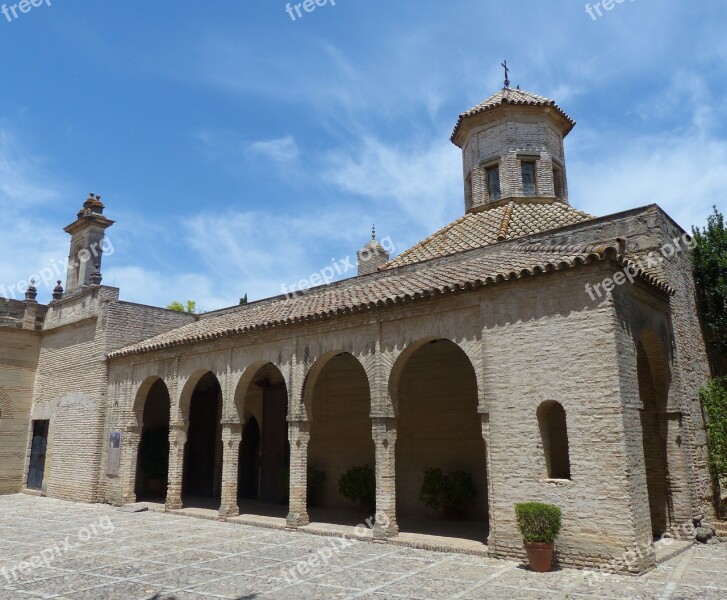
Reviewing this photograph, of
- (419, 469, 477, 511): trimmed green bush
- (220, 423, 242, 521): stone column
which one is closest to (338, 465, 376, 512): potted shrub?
(419, 469, 477, 511): trimmed green bush

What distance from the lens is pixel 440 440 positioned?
1391 centimetres

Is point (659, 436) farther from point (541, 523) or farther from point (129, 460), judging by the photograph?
point (129, 460)

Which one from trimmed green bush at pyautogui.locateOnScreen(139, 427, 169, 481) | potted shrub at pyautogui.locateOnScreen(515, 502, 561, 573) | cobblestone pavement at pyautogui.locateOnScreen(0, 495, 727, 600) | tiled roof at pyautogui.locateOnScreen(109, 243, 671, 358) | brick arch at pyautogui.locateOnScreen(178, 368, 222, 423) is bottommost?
cobblestone pavement at pyautogui.locateOnScreen(0, 495, 727, 600)

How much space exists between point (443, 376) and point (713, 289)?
20.1ft

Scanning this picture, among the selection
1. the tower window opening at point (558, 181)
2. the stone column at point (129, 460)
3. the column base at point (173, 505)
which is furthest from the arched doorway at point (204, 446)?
the tower window opening at point (558, 181)

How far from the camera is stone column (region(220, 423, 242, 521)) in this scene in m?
13.8

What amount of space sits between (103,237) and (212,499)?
Result: 10.1 meters

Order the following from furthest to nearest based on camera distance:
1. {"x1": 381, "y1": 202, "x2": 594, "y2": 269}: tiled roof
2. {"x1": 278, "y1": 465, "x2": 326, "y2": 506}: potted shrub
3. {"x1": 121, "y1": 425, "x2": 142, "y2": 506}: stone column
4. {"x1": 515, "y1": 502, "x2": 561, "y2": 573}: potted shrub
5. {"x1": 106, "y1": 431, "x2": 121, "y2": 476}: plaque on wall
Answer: {"x1": 106, "y1": 431, "x2": 121, "y2": 476}: plaque on wall < {"x1": 121, "y1": 425, "x2": 142, "y2": 506}: stone column < {"x1": 278, "y1": 465, "x2": 326, "y2": 506}: potted shrub < {"x1": 381, "y1": 202, "x2": 594, "y2": 269}: tiled roof < {"x1": 515, "y1": 502, "x2": 561, "y2": 573}: potted shrub

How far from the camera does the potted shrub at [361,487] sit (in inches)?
575

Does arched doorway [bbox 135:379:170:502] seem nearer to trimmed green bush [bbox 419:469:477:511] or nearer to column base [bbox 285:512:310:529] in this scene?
column base [bbox 285:512:310:529]

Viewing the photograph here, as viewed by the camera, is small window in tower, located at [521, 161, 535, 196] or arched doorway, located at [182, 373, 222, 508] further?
arched doorway, located at [182, 373, 222, 508]

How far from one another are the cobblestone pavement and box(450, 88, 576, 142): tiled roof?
1237 cm

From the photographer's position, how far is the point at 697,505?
35.0ft

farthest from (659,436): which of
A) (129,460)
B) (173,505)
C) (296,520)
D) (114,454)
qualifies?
(114,454)
